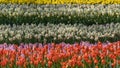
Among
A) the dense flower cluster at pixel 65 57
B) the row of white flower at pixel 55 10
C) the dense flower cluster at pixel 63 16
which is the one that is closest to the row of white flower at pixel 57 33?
the dense flower cluster at pixel 65 57

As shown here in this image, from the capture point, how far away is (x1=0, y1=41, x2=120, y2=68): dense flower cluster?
654 centimetres

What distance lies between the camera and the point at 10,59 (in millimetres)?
6945

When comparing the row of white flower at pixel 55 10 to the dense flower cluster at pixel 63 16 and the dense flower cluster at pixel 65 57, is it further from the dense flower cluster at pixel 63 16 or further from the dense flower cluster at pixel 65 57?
Result: the dense flower cluster at pixel 65 57

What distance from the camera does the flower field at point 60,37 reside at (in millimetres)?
6770

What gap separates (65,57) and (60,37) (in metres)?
2.80

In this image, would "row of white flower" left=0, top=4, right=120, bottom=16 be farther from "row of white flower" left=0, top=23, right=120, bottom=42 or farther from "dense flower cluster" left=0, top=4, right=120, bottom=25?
"row of white flower" left=0, top=23, right=120, bottom=42

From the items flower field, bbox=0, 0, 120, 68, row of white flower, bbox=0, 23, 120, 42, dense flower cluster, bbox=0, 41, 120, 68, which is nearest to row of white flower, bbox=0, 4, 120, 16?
flower field, bbox=0, 0, 120, 68

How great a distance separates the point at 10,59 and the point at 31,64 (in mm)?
419

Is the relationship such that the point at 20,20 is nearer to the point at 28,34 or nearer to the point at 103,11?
the point at 103,11

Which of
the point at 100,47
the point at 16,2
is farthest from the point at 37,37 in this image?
the point at 16,2

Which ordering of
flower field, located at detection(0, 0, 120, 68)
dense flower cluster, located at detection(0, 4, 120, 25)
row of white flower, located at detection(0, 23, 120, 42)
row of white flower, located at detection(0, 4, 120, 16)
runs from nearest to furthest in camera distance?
1. flower field, located at detection(0, 0, 120, 68)
2. row of white flower, located at detection(0, 23, 120, 42)
3. dense flower cluster, located at detection(0, 4, 120, 25)
4. row of white flower, located at detection(0, 4, 120, 16)

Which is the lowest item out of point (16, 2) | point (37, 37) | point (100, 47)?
point (16, 2)

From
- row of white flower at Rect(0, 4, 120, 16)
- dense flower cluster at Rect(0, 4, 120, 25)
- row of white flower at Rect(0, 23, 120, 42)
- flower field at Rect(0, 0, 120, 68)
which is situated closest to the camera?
flower field at Rect(0, 0, 120, 68)

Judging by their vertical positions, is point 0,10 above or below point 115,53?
below
